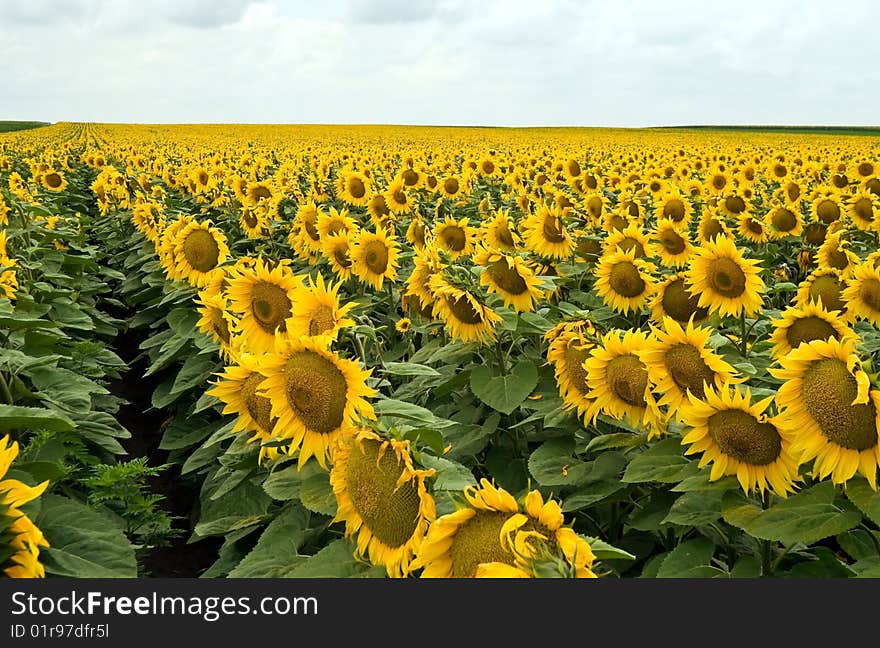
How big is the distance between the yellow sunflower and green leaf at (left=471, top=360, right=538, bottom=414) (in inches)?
39.1

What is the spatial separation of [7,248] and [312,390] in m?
5.49

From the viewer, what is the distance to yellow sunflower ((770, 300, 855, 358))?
2896mm

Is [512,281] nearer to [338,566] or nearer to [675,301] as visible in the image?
[675,301]

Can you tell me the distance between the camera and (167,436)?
5457mm

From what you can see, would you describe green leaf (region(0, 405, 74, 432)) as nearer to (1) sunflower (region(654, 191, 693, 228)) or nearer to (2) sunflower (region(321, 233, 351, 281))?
(2) sunflower (region(321, 233, 351, 281))

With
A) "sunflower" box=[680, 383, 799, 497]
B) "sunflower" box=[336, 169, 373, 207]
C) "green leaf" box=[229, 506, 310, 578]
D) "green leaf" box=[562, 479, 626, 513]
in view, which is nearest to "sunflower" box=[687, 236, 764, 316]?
"green leaf" box=[562, 479, 626, 513]

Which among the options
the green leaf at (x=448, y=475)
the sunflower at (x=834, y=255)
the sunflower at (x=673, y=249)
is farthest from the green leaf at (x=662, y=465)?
the sunflower at (x=834, y=255)

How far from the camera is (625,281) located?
4.30m

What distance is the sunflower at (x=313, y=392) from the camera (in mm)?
2361

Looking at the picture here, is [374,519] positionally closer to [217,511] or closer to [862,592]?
[862,592]

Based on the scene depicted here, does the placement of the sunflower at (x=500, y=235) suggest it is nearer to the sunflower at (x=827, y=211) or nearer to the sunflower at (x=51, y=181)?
the sunflower at (x=827, y=211)

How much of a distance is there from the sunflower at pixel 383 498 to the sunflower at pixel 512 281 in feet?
5.91

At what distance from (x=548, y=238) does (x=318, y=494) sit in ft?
11.2

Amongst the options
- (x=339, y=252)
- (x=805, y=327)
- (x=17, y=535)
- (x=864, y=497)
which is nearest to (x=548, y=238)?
(x=339, y=252)
